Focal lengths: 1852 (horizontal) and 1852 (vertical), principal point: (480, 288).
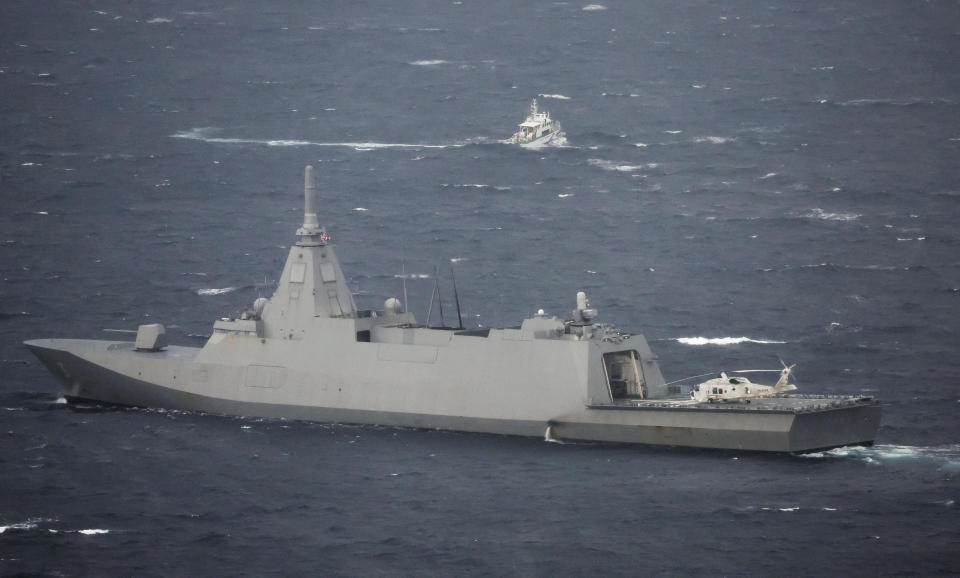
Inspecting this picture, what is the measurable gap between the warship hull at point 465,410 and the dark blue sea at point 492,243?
66 cm

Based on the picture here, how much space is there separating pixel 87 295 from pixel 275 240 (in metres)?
10.4

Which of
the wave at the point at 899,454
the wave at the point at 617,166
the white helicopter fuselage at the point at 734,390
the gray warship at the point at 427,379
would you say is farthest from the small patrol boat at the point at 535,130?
the wave at the point at 899,454

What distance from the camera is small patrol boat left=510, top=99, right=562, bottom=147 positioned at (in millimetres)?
95312

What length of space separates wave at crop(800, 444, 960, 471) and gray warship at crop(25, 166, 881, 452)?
0.41 metres

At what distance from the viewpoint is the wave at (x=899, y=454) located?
5288 centimetres


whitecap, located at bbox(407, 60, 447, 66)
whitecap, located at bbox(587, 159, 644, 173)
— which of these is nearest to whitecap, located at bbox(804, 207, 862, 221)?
whitecap, located at bbox(587, 159, 644, 173)

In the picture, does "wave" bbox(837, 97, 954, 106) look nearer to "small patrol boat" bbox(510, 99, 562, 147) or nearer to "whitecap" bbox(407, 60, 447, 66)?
"small patrol boat" bbox(510, 99, 562, 147)

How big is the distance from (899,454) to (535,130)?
44955 millimetres

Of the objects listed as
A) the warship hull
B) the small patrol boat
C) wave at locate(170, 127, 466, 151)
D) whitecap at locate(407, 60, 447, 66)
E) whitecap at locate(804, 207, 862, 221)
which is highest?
whitecap at locate(407, 60, 447, 66)

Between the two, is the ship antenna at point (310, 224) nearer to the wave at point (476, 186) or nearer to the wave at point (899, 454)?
the wave at point (899, 454)

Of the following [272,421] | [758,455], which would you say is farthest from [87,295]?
[758,455]

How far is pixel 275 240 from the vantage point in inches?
3182

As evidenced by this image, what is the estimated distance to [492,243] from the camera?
79.8 metres

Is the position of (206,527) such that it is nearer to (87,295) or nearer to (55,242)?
(87,295)
